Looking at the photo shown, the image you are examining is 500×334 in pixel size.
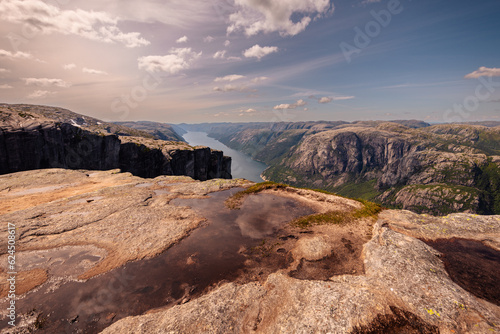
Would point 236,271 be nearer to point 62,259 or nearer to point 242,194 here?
point 62,259

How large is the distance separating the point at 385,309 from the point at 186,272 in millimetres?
13938

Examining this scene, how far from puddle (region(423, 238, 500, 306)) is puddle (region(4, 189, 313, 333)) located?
41.9 ft

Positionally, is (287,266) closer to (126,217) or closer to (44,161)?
(126,217)

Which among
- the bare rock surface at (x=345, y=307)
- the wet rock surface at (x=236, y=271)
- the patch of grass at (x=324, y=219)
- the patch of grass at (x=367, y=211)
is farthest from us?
the patch of grass at (x=367, y=211)

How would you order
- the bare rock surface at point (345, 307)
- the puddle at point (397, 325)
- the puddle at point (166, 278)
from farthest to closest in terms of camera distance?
1. the puddle at point (166, 278)
2. the bare rock surface at point (345, 307)
3. the puddle at point (397, 325)

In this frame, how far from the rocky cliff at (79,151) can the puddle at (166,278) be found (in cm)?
7896

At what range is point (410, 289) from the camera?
1260cm

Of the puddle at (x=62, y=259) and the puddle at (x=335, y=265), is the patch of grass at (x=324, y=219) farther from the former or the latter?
the puddle at (x=62, y=259)

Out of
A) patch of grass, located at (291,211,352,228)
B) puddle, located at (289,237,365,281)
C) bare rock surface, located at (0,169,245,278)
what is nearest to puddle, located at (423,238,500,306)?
puddle, located at (289,237,365,281)

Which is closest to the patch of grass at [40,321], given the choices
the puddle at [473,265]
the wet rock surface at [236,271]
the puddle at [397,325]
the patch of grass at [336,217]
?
the wet rock surface at [236,271]

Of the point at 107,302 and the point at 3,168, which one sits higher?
the point at 107,302

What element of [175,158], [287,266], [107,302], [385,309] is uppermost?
[385,309]

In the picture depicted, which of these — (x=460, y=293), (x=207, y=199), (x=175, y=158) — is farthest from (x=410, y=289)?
(x=175, y=158)

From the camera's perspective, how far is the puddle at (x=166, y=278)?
11.9 m
